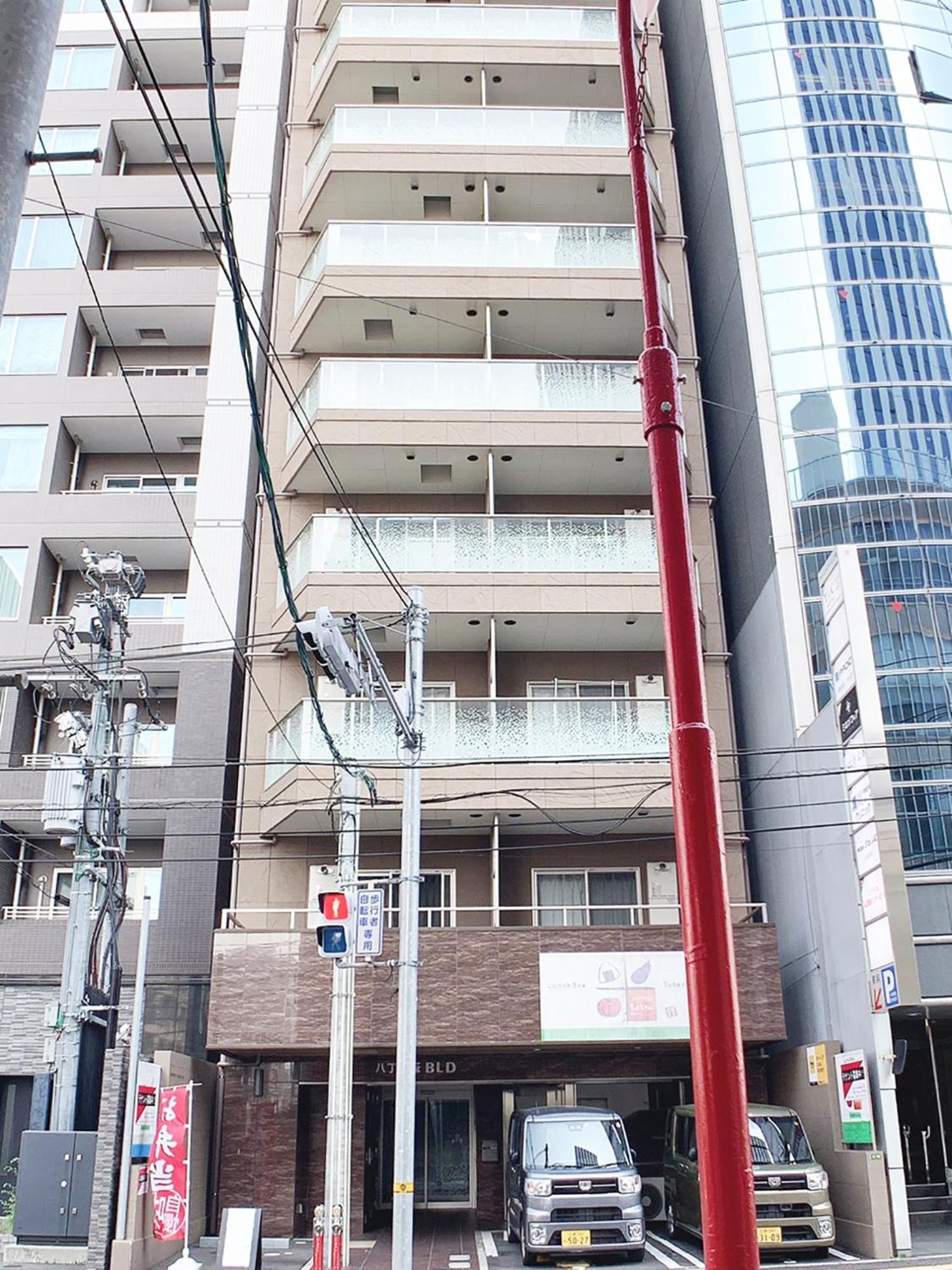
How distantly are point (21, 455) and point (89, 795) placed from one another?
12.9 m

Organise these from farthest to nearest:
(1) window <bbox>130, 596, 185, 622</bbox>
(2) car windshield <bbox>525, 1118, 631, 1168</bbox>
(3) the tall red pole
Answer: (1) window <bbox>130, 596, 185, 622</bbox> < (2) car windshield <bbox>525, 1118, 631, 1168</bbox> < (3) the tall red pole

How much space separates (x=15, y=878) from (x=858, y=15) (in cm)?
2910

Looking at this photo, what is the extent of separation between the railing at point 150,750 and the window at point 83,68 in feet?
67.1

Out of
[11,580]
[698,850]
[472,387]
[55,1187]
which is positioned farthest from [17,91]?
[11,580]

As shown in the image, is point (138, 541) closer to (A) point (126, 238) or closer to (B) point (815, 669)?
(A) point (126, 238)

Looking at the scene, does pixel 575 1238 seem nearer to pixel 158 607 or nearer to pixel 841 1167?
pixel 841 1167

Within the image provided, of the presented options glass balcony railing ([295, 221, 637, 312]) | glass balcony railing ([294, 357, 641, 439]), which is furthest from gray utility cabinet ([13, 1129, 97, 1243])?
glass balcony railing ([295, 221, 637, 312])

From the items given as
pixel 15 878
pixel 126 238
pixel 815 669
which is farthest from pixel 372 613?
pixel 126 238

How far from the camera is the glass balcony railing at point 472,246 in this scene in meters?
27.3

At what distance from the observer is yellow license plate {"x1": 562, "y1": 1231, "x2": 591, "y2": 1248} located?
15.8 meters

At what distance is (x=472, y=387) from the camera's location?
85.4ft

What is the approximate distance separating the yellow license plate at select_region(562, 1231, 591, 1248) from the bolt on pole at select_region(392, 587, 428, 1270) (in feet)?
9.30

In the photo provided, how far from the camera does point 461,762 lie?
22.2 meters

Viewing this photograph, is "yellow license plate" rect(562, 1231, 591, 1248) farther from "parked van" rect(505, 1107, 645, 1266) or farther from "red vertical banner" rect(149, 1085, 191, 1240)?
"red vertical banner" rect(149, 1085, 191, 1240)
